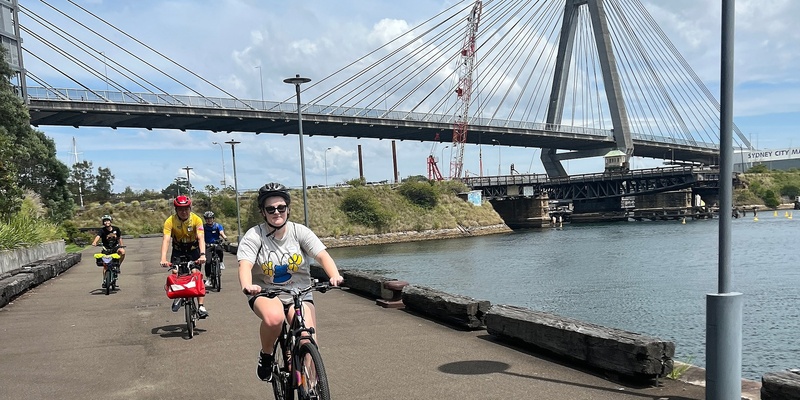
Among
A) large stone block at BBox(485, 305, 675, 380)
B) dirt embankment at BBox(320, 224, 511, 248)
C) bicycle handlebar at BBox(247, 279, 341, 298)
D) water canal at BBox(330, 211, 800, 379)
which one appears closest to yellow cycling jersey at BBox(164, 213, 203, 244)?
large stone block at BBox(485, 305, 675, 380)

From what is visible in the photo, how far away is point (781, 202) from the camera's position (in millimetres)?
112812

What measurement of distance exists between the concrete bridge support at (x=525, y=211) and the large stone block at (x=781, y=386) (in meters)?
89.4

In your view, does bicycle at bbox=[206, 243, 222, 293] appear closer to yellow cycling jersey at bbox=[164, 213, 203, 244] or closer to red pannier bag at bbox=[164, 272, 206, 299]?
yellow cycling jersey at bbox=[164, 213, 203, 244]

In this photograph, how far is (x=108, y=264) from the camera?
14781mm

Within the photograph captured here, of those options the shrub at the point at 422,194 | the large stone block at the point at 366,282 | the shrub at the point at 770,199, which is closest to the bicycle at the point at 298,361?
the large stone block at the point at 366,282

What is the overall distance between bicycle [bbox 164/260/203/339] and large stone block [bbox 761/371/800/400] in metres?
6.98

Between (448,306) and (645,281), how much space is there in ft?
64.8

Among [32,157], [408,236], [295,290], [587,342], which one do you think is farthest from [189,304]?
[408,236]

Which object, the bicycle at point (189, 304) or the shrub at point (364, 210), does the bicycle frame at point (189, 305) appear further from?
the shrub at point (364, 210)

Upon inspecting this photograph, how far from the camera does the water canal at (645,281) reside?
1590cm

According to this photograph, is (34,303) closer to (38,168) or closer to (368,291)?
(368,291)

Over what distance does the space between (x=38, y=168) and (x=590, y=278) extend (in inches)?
1381

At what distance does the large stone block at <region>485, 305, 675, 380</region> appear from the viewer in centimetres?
602

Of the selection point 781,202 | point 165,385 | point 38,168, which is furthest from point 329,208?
point 781,202
